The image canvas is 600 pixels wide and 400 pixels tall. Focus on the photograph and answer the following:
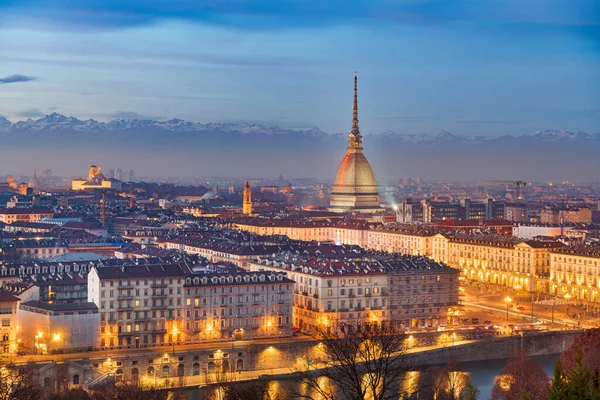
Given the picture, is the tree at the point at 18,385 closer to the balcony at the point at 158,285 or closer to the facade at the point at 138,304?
the facade at the point at 138,304

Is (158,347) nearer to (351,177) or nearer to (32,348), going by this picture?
(32,348)

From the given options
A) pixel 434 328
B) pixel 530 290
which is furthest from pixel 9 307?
pixel 530 290

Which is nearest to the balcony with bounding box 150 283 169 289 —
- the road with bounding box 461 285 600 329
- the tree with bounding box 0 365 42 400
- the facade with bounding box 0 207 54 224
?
the tree with bounding box 0 365 42 400

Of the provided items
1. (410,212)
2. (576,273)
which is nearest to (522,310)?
(576,273)

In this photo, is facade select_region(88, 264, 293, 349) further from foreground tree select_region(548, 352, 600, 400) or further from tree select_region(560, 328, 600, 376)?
foreground tree select_region(548, 352, 600, 400)

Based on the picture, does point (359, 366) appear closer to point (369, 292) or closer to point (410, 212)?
point (369, 292)
